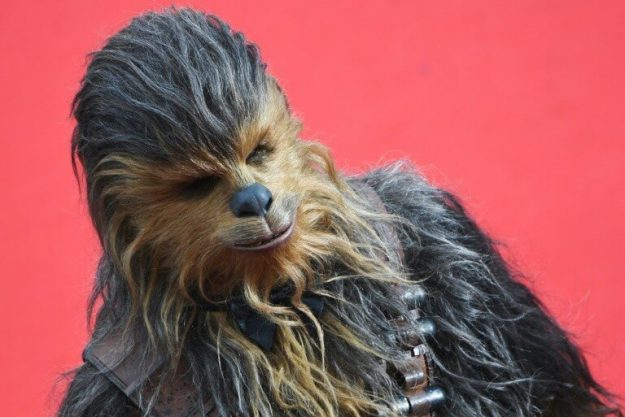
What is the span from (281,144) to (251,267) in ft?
0.47

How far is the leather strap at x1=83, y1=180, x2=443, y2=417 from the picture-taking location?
121 cm

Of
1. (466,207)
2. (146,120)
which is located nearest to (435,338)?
(466,207)

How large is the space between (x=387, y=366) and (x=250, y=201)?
0.31 meters

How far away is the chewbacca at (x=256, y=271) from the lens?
3.58 feet

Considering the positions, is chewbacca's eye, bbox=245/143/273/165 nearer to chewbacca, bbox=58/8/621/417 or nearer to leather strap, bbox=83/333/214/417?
chewbacca, bbox=58/8/621/417

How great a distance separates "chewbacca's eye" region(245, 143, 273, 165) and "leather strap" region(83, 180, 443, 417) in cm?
20

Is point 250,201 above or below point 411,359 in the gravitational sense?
above

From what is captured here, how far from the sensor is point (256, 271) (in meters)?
1.14

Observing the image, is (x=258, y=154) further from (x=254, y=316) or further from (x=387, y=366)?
(x=387, y=366)

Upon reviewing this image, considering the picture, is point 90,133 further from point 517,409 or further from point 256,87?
point 517,409

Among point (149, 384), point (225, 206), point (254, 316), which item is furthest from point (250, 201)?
point (149, 384)

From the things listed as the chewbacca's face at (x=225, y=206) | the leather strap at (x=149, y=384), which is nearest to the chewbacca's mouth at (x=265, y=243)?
the chewbacca's face at (x=225, y=206)

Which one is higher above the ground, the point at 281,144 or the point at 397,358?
the point at 281,144

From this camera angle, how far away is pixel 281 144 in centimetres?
117
